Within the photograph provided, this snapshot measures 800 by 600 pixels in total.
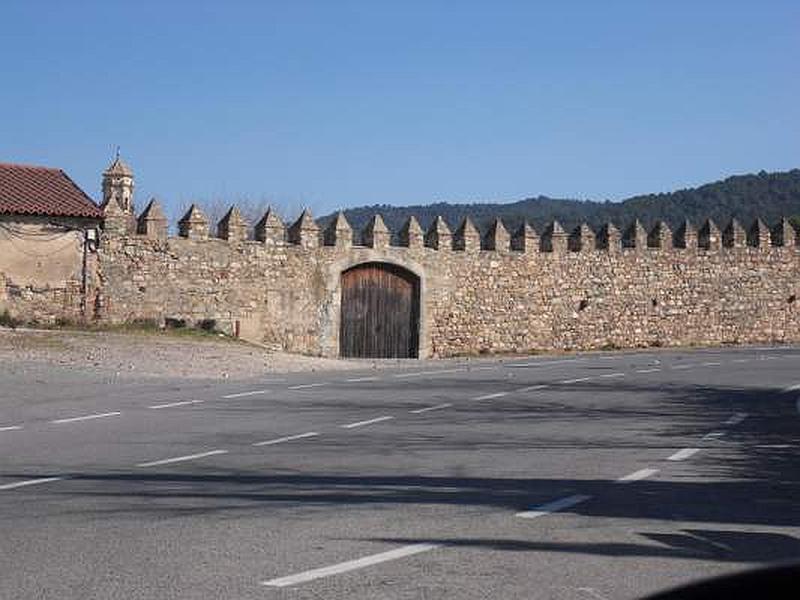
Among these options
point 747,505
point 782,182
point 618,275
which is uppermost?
point 782,182

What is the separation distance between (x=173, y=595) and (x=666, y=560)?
2858 mm

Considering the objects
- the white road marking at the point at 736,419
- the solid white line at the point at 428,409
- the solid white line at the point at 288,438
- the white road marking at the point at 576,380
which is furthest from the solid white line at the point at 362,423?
the white road marking at the point at 576,380

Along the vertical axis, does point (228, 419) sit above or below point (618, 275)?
below

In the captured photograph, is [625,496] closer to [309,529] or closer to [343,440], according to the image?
[309,529]

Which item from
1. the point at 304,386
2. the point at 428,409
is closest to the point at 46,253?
the point at 304,386

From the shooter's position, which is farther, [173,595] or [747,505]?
[747,505]

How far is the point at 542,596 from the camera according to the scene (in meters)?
5.89

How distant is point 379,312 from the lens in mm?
33312

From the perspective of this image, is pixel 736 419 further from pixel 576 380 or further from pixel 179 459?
pixel 179 459

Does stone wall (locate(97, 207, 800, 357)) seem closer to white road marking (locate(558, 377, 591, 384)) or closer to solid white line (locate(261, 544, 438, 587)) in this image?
white road marking (locate(558, 377, 591, 384))

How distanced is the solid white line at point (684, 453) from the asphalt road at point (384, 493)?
0.05 metres

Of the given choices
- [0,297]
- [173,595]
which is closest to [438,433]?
[173,595]

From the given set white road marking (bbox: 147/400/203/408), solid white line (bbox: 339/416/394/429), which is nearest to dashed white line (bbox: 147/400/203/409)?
white road marking (bbox: 147/400/203/408)

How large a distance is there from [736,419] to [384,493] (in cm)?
818
